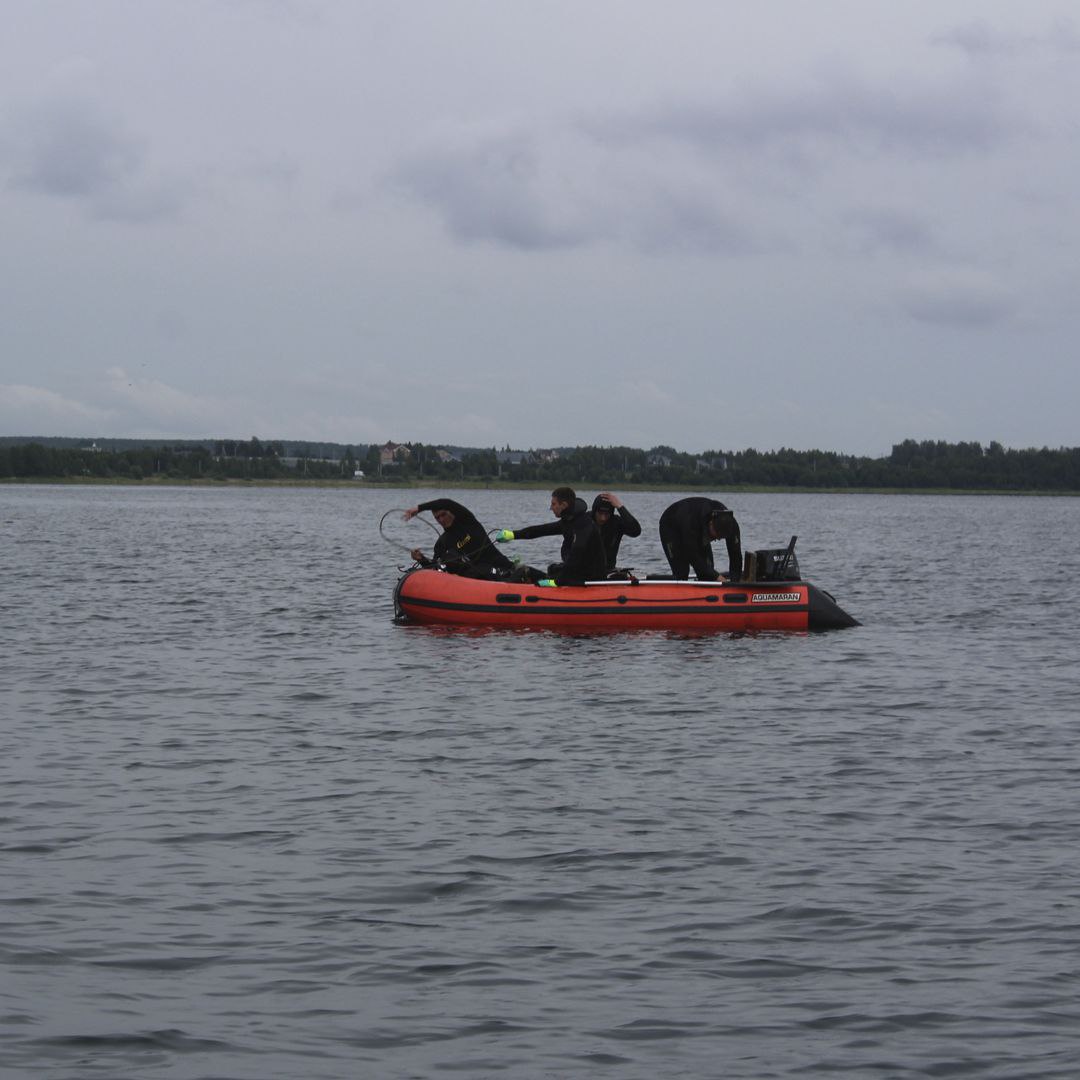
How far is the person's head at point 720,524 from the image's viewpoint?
2170cm

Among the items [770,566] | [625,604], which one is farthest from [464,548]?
[770,566]

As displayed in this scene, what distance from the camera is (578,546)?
2158 centimetres

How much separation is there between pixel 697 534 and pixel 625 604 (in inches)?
59.3

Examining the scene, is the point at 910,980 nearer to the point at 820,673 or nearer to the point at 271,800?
the point at 271,800

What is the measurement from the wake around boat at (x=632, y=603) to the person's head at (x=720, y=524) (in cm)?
70

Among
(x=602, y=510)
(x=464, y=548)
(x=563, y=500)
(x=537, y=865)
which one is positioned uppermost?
(x=563, y=500)

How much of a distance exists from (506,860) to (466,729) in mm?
4932

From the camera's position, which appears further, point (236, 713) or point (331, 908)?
point (236, 713)

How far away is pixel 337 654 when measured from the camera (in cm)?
2061

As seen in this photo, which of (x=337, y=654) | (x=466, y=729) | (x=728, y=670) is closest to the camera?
(x=466, y=729)

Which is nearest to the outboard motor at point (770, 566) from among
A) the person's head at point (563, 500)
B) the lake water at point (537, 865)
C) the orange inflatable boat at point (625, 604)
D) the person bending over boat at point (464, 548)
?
the orange inflatable boat at point (625, 604)

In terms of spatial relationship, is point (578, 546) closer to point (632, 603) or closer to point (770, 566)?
point (632, 603)

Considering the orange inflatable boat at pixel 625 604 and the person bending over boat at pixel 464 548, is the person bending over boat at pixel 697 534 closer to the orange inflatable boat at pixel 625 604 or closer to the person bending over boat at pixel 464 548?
the orange inflatable boat at pixel 625 604

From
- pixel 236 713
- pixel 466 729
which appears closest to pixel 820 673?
pixel 466 729
